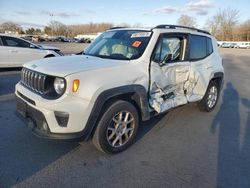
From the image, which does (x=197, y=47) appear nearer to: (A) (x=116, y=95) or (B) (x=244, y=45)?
(A) (x=116, y=95)

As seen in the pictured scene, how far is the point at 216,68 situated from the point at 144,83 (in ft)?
9.27

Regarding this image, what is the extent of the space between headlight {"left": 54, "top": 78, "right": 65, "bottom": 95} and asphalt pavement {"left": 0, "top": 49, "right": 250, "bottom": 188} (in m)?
1.00

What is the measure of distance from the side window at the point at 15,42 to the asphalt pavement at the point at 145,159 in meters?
6.34

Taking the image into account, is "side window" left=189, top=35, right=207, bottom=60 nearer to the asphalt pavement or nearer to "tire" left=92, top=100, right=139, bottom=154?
the asphalt pavement

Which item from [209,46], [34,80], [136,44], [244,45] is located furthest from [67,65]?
[244,45]

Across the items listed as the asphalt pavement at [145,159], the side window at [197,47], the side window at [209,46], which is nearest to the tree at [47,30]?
the side window at [209,46]

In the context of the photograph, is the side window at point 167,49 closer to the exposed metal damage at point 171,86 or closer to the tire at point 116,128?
the exposed metal damage at point 171,86

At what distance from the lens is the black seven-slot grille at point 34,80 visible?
3.17 metres

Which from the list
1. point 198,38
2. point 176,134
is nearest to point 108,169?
point 176,134

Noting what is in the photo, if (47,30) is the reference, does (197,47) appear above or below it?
below

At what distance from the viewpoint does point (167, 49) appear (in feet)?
13.8

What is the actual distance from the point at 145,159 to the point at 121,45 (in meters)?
2.00

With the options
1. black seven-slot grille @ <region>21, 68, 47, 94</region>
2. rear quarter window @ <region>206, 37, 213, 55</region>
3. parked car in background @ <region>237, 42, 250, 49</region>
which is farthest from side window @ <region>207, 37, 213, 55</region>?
parked car in background @ <region>237, 42, 250, 49</region>

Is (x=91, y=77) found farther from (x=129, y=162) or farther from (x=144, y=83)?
(x=129, y=162)
